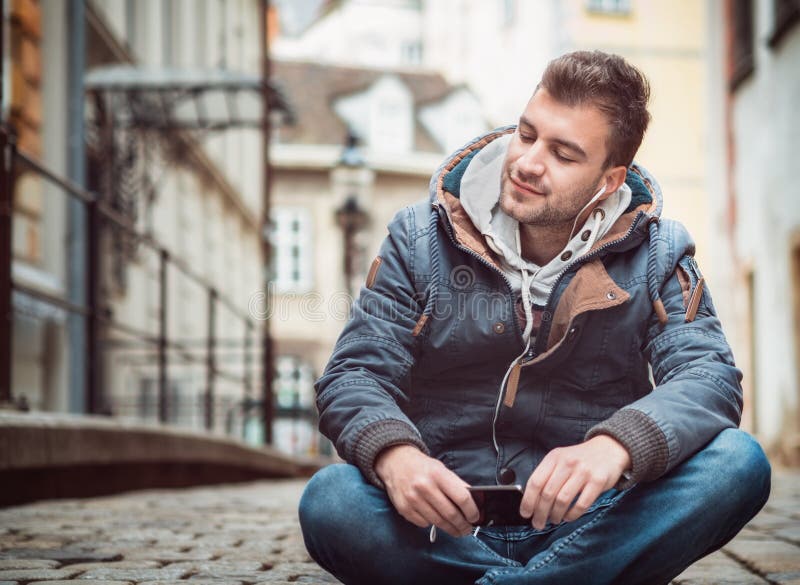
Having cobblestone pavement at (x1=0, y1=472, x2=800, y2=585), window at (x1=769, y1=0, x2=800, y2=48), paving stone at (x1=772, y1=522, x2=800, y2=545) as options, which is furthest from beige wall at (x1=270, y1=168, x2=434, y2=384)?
paving stone at (x1=772, y1=522, x2=800, y2=545)

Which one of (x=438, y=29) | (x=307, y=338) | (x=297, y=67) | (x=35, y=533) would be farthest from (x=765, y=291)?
(x=438, y=29)

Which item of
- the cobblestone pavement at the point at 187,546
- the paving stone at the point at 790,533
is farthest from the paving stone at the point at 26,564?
the paving stone at the point at 790,533

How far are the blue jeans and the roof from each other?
2951cm

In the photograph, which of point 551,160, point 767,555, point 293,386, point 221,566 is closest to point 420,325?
point 551,160

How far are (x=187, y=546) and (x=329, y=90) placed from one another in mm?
30916

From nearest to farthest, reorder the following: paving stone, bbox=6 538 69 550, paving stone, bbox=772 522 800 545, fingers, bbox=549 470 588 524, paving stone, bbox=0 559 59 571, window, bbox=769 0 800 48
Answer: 1. fingers, bbox=549 470 588 524
2. paving stone, bbox=0 559 59 571
3. paving stone, bbox=6 538 69 550
4. paving stone, bbox=772 522 800 545
5. window, bbox=769 0 800 48

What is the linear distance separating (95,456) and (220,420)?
12.2 m

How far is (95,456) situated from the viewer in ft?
21.2

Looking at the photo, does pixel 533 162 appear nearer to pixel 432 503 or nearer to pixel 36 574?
pixel 432 503

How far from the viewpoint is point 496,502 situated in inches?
103

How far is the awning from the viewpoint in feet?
34.8

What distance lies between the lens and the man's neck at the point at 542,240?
9.71 feet

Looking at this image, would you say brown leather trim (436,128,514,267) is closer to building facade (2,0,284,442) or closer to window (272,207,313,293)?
building facade (2,0,284,442)

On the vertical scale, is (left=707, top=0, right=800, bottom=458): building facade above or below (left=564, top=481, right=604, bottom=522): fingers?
above
